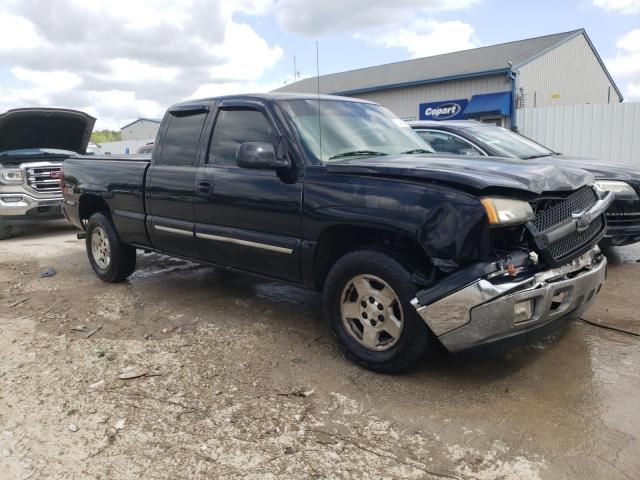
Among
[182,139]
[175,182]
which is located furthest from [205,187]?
[182,139]

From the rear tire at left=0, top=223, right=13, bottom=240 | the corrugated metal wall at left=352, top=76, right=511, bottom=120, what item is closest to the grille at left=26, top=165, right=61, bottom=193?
the rear tire at left=0, top=223, right=13, bottom=240

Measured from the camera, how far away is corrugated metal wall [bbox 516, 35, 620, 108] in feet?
69.6

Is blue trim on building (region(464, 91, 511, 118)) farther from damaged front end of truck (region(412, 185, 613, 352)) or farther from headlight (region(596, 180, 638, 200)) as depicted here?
damaged front end of truck (region(412, 185, 613, 352))

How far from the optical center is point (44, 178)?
9945 mm

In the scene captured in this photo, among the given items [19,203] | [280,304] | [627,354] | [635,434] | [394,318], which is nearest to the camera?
[635,434]

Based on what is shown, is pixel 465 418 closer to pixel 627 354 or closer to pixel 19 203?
pixel 627 354

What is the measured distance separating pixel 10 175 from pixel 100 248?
4531mm

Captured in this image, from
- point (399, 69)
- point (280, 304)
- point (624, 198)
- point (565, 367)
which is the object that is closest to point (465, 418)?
point (565, 367)

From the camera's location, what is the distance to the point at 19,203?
966cm

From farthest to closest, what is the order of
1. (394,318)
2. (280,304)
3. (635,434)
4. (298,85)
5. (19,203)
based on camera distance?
(298,85) → (19,203) → (280,304) → (394,318) → (635,434)

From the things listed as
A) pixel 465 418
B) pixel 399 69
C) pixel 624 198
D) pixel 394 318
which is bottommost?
pixel 465 418

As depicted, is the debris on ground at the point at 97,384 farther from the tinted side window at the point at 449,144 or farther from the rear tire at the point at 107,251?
the tinted side window at the point at 449,144

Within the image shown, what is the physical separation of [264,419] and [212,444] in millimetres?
359

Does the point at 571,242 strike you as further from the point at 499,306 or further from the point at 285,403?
the point at 285,403
